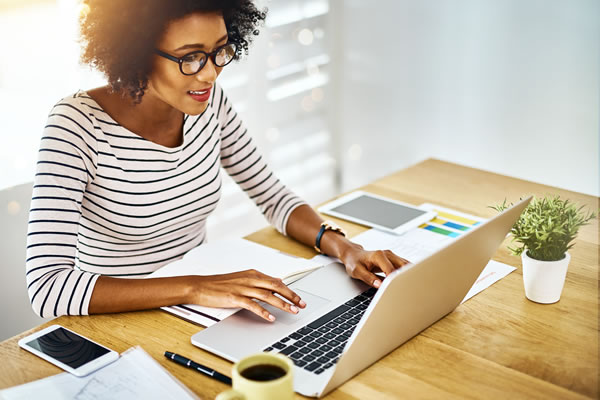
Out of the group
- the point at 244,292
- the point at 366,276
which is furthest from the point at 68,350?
the point at 366,276

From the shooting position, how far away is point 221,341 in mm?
1039

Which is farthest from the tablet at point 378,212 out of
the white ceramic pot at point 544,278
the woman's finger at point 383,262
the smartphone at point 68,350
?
the smartphone at point 68,350

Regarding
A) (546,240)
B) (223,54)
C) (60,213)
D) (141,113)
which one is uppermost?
(223,54)

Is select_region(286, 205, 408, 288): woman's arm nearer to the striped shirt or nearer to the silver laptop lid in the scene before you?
the striped shirt

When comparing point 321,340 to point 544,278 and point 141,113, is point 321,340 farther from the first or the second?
point 141,113

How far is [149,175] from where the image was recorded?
141 cm

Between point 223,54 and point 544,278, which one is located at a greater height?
point 223,54

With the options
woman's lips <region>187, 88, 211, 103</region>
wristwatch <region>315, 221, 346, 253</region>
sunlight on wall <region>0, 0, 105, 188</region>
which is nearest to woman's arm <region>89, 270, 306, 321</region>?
wristwatch <region>315, 221, 346, 253</region>

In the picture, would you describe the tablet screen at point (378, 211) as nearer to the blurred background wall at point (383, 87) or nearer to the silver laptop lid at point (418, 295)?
the silver laptop lid at point (418, 295)

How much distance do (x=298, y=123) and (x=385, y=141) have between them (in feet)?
1.34

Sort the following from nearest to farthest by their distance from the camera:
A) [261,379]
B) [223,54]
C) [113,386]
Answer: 1. [261,379]
2. [113,386]
3. [223,54]

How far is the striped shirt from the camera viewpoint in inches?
46.9

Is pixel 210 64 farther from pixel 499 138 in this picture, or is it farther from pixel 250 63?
pixel 499 138

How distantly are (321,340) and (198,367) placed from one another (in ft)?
0.62
